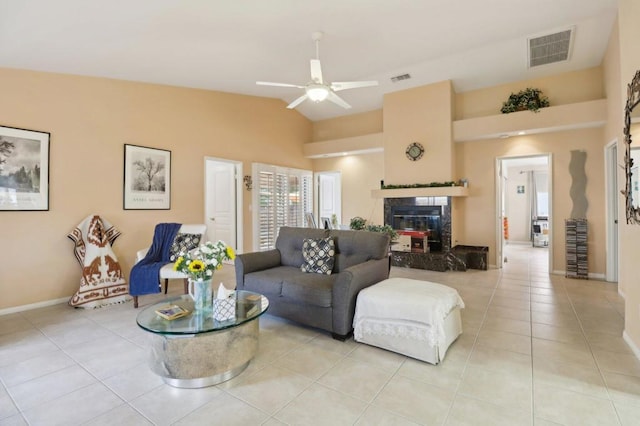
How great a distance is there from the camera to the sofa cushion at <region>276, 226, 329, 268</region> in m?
3.77

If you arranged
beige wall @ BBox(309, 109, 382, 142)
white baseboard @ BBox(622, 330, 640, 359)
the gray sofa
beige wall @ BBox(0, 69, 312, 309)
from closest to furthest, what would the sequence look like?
white baseboard @ BBox(622, 330, 640, 359) < the gray sofa < beige wall @ BBox(0, 69, 312, 309) < beige wall @ BBox(309, 109, 382, 142)

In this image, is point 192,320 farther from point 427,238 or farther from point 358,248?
point 427,238

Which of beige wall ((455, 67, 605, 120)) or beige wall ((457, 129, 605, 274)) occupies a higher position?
beige wall ((455, 67, 605, 120))

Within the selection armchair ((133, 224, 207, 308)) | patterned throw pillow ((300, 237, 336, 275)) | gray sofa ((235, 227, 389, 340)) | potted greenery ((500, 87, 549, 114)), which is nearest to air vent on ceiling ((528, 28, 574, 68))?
potted greenery ((500, 87, 549, 114))

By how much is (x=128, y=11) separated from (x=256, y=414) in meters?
3.52

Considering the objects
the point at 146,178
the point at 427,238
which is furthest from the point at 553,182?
the point at 146,178

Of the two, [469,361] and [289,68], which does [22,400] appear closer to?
[469,361]

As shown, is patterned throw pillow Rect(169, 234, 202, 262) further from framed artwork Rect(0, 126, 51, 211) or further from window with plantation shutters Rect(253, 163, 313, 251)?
window with plantation shutters Rect(253, 163, 313, 251)

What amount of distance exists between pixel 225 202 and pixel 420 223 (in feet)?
13.2

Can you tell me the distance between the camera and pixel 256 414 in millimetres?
1833

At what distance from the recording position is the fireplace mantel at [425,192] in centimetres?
569

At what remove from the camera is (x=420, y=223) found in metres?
6.27

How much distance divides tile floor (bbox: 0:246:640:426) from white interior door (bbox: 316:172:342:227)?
16.5ft

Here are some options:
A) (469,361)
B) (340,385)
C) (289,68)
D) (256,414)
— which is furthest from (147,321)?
(289,68)
